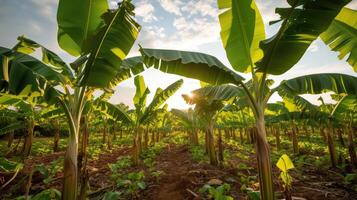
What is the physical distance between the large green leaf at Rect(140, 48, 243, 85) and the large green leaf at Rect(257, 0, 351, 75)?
0.65m

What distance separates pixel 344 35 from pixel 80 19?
5224 mm

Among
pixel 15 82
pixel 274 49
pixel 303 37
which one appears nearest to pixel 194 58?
pixel 274 49

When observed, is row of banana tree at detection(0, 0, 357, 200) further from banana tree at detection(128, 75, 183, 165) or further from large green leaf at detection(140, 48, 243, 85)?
banana tree at detection(128, 75, 183, 165)

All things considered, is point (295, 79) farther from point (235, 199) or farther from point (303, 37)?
point (235, 199)

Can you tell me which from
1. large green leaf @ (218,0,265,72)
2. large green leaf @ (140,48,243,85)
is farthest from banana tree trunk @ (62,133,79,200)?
large green leaf @ (218,0,265,72)

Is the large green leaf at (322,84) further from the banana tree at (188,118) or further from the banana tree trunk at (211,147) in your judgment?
the banana tree at (188,118)

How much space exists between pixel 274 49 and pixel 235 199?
3.50 m

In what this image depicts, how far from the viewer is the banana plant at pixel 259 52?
10.5 feet

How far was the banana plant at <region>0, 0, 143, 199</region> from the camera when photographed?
339cm

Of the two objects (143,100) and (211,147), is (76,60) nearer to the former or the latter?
(143,100)

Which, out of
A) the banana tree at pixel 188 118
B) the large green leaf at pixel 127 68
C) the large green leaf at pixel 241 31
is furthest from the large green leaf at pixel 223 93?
the banana tree at pixel 188 118

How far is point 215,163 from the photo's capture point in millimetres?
9281

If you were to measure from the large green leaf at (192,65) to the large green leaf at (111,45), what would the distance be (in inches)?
14.6

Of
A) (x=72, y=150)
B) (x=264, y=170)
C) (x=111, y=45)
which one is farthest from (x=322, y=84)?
(x=72, y=150)
